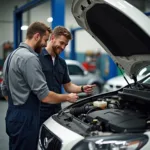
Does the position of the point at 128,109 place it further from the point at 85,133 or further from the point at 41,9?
the point at 41,9

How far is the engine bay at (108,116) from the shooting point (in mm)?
2205

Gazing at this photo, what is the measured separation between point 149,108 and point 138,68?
0.56m

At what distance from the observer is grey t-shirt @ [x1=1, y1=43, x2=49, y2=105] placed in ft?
8.44

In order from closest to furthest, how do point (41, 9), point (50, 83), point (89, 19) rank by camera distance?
point (89, 19) < point (50, 83) < point (41, 9)

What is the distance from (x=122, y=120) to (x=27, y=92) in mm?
942

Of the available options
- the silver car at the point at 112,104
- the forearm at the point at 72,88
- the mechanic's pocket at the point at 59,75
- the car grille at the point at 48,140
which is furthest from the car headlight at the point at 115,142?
the forearm at the point at 72,88

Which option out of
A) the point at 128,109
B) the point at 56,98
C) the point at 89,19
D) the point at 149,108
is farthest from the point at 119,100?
the point at 89,19

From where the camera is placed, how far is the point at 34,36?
9.05 ft

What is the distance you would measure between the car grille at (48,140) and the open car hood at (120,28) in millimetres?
1079

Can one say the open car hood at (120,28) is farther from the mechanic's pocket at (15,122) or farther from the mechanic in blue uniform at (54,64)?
the mechanic's pocket at (15,122)

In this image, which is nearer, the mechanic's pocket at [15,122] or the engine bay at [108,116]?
the engine bay at [108,116]

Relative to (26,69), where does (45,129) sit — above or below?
below

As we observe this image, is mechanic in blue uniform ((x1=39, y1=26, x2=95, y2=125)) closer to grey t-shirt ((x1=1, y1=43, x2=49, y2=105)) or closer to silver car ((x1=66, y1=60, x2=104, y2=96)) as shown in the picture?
grey t-shirt ((x1=1, y1=43, x2=49, y2=105))

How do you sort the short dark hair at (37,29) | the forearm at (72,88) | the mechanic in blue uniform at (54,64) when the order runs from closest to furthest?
the short dark hair at (37,29) → the mechanic in blue uniform at (54,64) → the forearm at (72,88)
